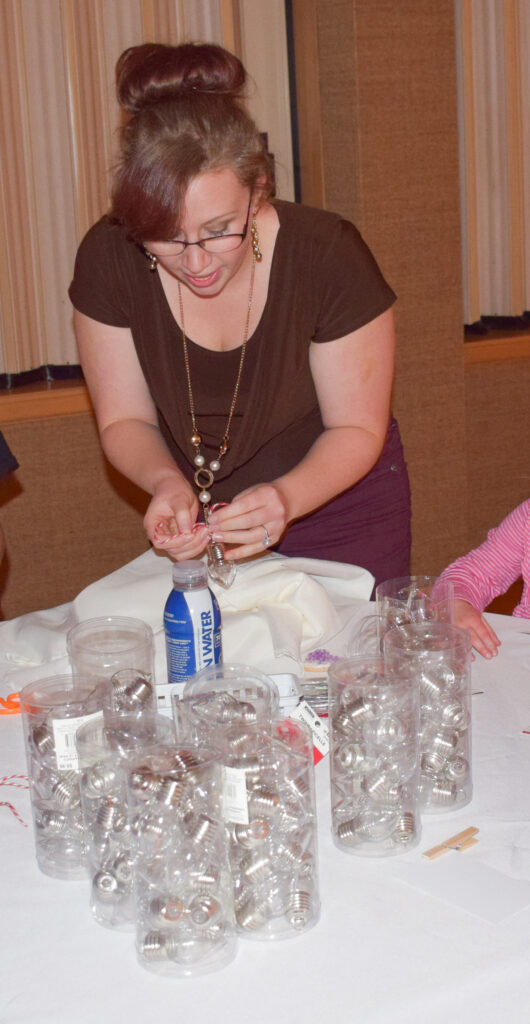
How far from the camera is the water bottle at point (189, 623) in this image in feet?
4.80

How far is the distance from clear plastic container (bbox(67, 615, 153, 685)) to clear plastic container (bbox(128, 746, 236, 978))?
35 centimetres

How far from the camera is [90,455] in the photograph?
3.36 metres

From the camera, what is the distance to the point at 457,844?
3.89 ft

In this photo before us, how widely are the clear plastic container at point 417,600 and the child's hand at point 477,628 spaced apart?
0.12 meters

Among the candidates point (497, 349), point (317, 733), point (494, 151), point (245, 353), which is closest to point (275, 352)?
point (245, 353)

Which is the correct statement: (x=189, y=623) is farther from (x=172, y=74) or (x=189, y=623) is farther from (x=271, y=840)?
(x=172, y=74)

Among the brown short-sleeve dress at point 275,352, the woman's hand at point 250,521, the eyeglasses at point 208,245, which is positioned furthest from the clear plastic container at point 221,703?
the brown short-sleeve dress at point 275,352

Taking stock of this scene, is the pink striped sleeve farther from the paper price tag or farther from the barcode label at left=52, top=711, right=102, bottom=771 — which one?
the barcode label at left=52, top=711, right=102, bottom=771

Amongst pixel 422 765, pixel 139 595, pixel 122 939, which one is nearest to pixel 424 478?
pixel 139 595

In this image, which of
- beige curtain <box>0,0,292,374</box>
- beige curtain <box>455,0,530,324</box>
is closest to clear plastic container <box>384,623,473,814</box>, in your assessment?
beige curtain <box>0,0,292,374</box>

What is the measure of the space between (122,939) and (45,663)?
72cm

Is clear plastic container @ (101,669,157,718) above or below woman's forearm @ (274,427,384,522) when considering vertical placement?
below

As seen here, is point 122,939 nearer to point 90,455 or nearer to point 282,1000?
point 282,1000

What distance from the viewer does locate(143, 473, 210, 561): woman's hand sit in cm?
168
